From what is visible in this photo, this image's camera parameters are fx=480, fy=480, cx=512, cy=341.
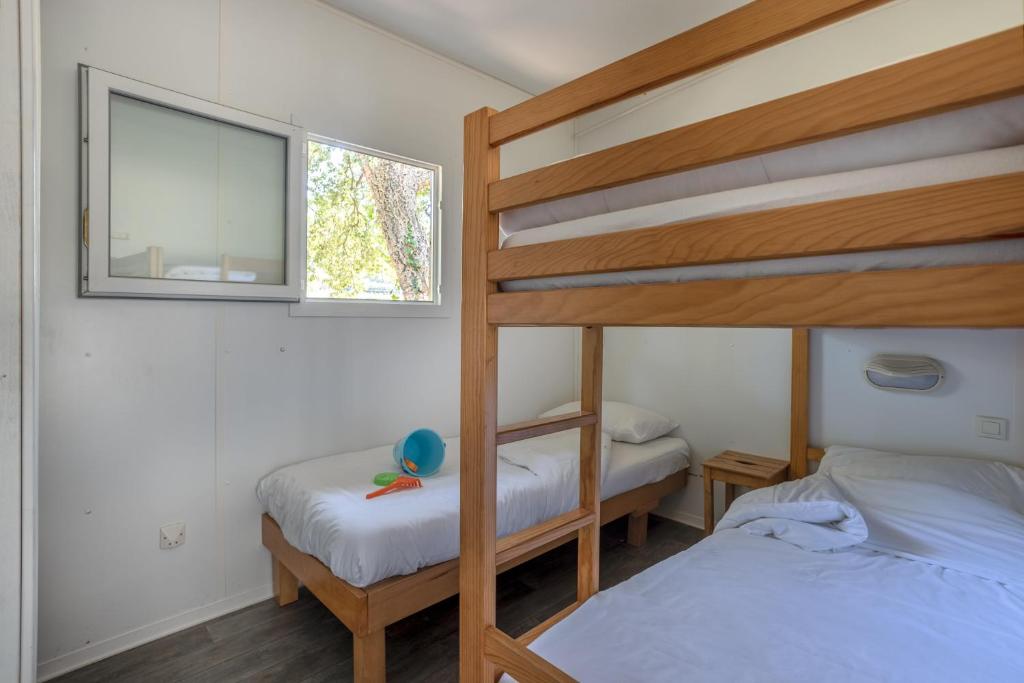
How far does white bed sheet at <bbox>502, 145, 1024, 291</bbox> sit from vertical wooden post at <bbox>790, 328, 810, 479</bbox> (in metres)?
1.95

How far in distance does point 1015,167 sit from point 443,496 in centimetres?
170

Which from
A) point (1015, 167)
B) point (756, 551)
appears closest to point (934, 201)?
point (1015, 167)

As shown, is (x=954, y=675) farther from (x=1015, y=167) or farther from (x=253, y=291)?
(x=253, y=291)

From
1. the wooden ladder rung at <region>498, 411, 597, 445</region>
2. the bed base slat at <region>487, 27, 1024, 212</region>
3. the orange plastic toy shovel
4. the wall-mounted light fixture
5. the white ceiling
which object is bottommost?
the orange plastic toy shovel

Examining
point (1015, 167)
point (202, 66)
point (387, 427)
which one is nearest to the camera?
point (1015, 167)

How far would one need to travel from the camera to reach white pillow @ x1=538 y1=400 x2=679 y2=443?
9.12 feet

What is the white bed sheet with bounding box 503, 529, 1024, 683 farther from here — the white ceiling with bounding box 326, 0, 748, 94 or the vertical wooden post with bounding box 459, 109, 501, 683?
the white ceiling with bounding box 326, 0, 748, 94

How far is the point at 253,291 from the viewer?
2059 mm

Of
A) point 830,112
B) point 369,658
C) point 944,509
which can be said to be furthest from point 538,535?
point 944,509

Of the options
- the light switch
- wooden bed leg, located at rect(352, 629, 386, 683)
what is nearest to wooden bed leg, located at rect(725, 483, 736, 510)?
the light switch

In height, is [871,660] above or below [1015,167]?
below

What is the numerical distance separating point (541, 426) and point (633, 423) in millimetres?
1761

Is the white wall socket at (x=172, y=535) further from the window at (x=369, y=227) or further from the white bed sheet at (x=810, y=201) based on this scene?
the white bed sheet at (x=810, y=201)

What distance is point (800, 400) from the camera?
2404mm
